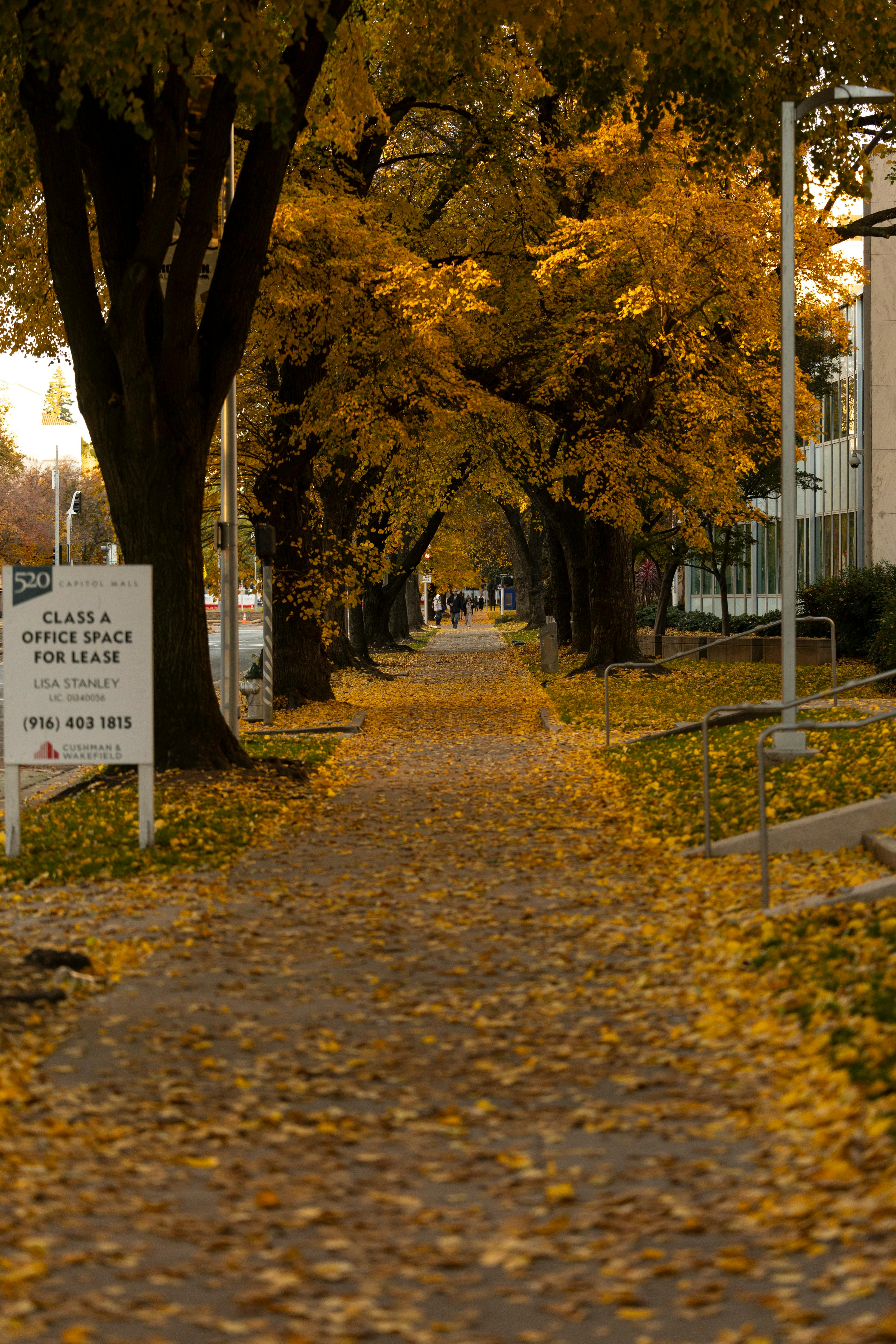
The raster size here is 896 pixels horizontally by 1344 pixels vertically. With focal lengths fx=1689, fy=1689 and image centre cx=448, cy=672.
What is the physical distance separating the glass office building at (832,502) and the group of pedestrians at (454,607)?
84.4 feet

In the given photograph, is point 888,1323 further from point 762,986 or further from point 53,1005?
point 53,1005

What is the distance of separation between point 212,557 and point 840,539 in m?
19.5

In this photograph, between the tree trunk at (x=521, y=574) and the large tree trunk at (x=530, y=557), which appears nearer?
the large tree trunk at (x=530, y=557)

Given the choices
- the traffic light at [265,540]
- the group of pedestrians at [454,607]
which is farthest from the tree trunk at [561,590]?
the group of pedestrians at [454,607]

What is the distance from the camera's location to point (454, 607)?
280 feet

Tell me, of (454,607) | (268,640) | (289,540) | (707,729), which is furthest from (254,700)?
(454,607)

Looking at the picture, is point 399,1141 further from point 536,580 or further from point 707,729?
point 536,580

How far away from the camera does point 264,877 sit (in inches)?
407

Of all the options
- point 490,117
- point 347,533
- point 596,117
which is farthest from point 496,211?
point 596,117

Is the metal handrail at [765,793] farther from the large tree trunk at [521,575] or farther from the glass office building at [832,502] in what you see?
the large tree trunk at [521,575]

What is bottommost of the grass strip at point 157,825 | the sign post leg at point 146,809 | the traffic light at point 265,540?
the grass strip at point 157,825

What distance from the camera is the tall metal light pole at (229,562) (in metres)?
18.0

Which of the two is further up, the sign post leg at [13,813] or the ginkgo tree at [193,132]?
the ginkgo tree at [193,132]

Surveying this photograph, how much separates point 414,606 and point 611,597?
40.3 metres
